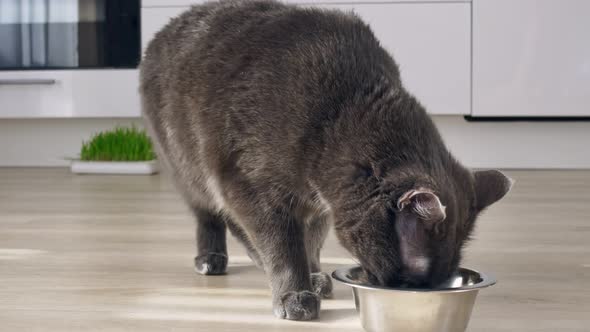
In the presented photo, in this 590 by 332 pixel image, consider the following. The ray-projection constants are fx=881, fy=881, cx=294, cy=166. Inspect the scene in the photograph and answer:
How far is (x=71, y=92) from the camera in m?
4.14

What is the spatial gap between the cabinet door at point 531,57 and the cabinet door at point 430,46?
6 centimetres

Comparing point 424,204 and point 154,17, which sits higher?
point 154,17

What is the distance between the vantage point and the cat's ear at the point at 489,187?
4.77 ft

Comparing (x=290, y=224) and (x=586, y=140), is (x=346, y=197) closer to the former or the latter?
(x=290, y=224)

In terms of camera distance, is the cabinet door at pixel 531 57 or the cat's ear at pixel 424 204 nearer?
the cat's ear at pixel 424 204

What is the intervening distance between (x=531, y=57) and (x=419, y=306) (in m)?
2.78

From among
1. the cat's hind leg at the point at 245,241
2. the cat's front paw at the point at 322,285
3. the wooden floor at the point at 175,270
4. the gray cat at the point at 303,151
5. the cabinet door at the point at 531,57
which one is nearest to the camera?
the gray cat at the point at 303,151

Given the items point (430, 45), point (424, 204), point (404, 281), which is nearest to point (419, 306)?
point (404, 281)

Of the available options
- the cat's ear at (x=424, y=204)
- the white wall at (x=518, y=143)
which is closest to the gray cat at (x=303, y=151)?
the cat's ear at (x=424, y=204)

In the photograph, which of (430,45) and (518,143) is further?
(518,143)

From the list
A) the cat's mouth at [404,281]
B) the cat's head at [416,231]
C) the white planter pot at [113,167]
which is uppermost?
Result: the cat's head at [416,231]

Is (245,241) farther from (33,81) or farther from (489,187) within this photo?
(33,81)

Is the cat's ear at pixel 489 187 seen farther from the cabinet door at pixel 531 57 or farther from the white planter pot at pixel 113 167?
the white planter pot at pixel 113 167

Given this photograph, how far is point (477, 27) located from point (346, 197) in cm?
268
